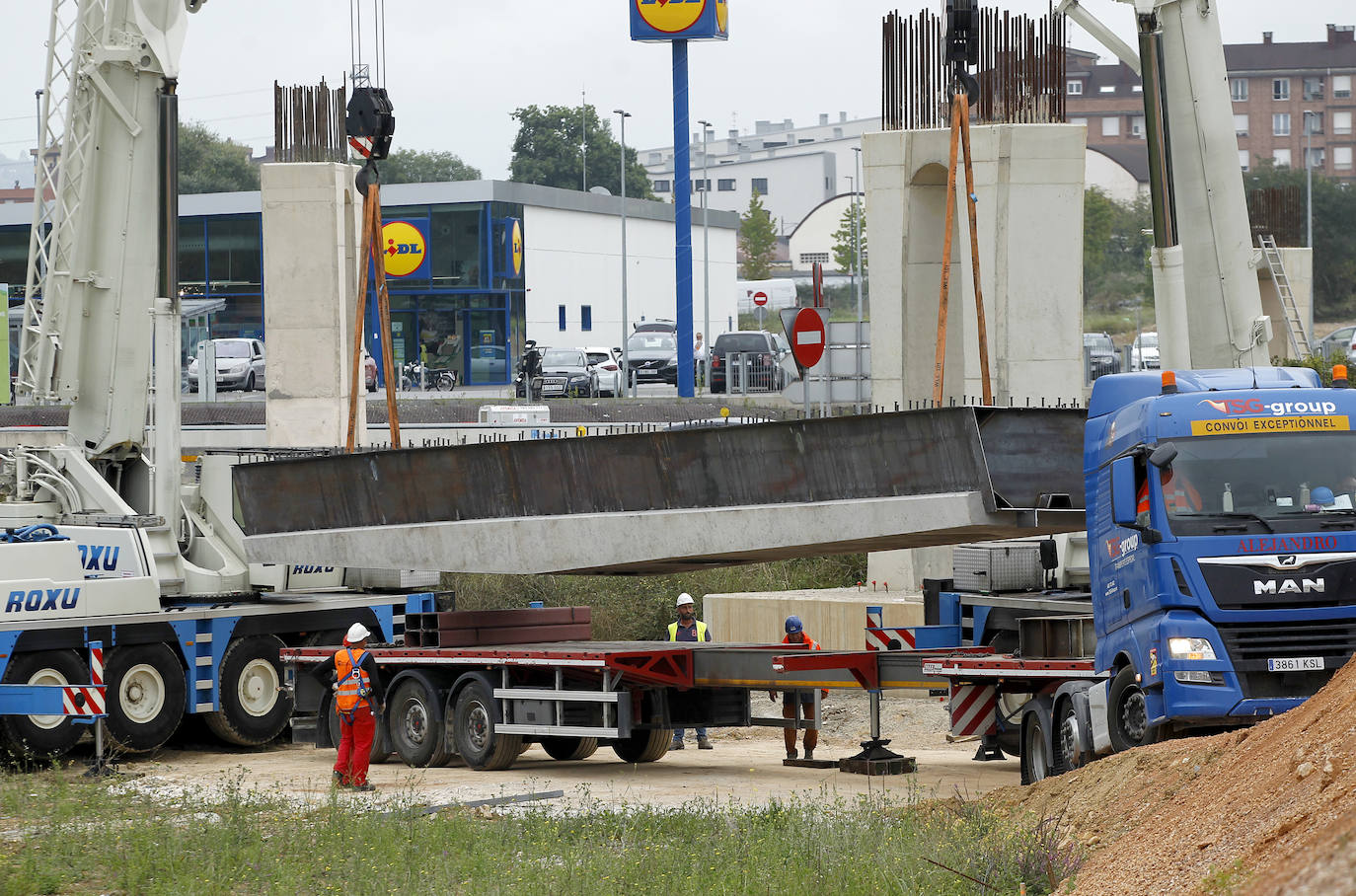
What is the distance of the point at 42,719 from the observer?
17.0 meters

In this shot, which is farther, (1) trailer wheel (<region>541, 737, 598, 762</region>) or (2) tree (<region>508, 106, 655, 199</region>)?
(2) tree (<region>508, 106, 655, 199</region>)

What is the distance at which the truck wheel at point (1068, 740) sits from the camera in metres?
12.6

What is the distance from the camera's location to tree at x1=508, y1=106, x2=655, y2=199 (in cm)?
11719

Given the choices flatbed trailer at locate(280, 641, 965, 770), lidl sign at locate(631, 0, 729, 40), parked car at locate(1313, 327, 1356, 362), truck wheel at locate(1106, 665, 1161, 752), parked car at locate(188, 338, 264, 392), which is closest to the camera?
truck wheel at locate(1106, 665, 1161, 752)

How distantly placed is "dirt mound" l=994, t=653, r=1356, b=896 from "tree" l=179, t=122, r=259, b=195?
10294 cm

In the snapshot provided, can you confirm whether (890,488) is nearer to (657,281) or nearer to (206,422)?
(206,422)

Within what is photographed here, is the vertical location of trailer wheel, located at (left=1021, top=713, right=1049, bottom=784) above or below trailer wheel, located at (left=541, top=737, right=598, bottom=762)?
above

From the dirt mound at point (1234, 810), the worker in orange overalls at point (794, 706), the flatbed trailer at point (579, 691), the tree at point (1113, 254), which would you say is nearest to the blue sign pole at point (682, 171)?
the worker in orange overalls at point (794, 706)

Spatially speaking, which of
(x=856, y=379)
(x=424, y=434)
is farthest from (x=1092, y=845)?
(x=424, y=434)

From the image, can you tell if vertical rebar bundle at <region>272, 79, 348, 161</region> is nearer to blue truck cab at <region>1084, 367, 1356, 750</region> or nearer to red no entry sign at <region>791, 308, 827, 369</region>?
red no entry sign at <region>791, 308, 827, 369</region>

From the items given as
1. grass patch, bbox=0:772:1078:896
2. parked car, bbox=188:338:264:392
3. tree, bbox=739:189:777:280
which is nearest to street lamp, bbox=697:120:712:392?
parked car, bbox=188:338:264:392

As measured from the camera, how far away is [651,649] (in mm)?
15930

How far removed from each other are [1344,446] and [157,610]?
40.5ft

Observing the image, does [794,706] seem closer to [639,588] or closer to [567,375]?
[639,588]
